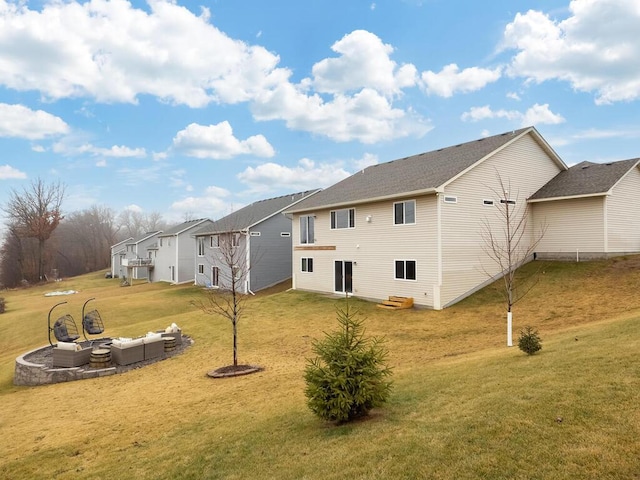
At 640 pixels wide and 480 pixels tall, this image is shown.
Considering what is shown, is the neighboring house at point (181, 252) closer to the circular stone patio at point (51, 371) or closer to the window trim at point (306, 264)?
the window trim at point (306, 264)

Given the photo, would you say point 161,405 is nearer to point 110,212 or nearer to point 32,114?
point 32,114

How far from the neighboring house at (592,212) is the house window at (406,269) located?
7816mm

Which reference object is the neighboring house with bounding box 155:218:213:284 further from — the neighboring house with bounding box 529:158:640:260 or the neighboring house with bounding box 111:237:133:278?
the neighboring house with bounding box 529:158:640:260

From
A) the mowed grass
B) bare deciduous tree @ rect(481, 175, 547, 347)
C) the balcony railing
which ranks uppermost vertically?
bare deciduous tree @ rect(481, 175, 547, 347)

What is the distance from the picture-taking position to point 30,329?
80.1 feet

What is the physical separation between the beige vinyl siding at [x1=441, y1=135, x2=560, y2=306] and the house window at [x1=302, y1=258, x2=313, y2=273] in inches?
395

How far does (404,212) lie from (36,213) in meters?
59.7

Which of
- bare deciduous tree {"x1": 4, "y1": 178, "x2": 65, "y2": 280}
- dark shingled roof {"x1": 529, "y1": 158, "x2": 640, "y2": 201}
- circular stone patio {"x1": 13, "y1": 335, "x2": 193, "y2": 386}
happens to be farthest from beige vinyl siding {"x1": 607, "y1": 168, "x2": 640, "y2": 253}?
bare deciduous tree {"x1": 4, "y1": 178, "x2": 65, "y2": 280}

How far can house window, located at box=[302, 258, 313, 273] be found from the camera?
2559 cm

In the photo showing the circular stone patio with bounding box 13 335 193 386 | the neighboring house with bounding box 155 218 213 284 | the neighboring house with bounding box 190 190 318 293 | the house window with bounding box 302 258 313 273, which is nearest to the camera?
the circular stone patio with bounding box 13 335 193 386

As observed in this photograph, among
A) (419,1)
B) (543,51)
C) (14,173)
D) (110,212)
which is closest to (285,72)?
(419,1)

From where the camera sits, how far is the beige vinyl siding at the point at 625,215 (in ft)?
62.1

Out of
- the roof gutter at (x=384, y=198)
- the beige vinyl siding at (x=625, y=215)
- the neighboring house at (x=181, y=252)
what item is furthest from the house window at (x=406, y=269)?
the neighboring house at (x=181, y=252)

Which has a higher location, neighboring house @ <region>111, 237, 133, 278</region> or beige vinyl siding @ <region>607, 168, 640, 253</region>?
beige vinyl siding @ <region>607, 168, 640, 253</region>
